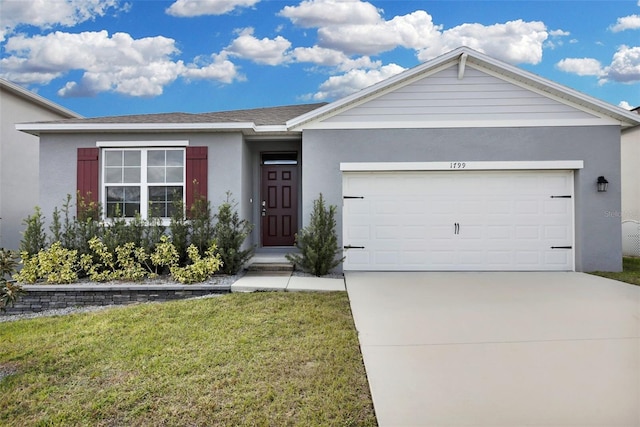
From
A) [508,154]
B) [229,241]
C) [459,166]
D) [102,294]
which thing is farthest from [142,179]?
[508,154]

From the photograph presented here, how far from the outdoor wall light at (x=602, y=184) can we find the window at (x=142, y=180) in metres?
8.54

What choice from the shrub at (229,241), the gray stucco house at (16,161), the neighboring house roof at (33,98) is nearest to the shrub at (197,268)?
the shrub at (229,241)

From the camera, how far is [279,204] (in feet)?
31.6

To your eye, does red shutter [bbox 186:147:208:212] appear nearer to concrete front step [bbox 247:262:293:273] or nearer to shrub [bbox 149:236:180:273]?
shrub [bbox 149:236:180:273]

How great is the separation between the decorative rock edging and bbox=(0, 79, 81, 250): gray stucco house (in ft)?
16.2

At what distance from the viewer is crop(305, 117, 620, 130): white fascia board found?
7887 millimetres

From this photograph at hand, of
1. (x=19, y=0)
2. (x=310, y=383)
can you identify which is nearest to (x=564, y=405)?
(x=310, y=383)

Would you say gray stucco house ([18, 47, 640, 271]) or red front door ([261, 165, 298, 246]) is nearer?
gray stucco house ([18, 47, 640, 271])

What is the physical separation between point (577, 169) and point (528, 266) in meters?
2.24

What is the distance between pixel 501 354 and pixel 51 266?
23.6 feet

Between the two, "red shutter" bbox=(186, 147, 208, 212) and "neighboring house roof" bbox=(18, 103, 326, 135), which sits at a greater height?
"neighboring house roof" bbox=(18, 103, 326, 135)

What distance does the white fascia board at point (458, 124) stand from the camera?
789 centimetres

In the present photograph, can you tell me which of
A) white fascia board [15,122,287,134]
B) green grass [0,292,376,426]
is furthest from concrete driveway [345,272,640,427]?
white fascia board [15,122,287,134]

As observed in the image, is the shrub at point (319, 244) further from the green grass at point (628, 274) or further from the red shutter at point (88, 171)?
the green grass at point (628, 274)
